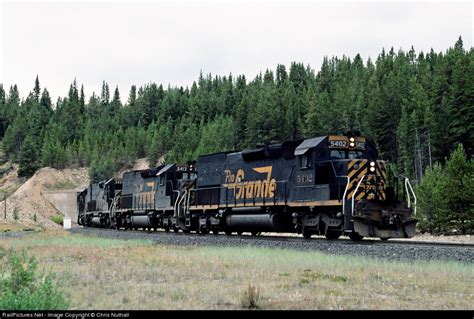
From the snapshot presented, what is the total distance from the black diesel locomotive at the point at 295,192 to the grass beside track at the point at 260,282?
524 centimetres

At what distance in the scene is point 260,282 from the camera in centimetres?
1080

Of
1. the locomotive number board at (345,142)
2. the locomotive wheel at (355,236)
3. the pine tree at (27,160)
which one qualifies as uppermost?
the pine tree at (27,160)

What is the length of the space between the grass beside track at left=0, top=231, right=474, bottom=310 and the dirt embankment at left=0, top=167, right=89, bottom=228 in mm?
62260

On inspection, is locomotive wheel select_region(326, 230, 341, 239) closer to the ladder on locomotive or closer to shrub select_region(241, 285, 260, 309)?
the ladder on locomotive

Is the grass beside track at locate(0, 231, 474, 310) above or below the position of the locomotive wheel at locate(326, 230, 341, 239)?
below

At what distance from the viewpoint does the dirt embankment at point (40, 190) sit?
80750mm

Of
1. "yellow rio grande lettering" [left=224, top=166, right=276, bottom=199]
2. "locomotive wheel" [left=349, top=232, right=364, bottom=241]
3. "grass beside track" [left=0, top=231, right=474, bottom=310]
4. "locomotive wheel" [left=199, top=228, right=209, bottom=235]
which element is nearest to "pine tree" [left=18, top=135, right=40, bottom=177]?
"locomotive wheel" [left=199, top=228, right=209, bottom=235]

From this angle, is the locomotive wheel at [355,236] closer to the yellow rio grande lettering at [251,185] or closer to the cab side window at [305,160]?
the cab side window at [305,160]

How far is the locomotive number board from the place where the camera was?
71.8 feet

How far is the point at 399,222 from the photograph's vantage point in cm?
1991

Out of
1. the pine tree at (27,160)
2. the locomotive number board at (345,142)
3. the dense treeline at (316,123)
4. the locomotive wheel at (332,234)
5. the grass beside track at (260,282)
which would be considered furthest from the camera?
the pine tree at (27,160)

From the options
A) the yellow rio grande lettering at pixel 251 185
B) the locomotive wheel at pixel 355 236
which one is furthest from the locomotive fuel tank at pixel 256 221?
the locomotive wheel at pixel 355 236
